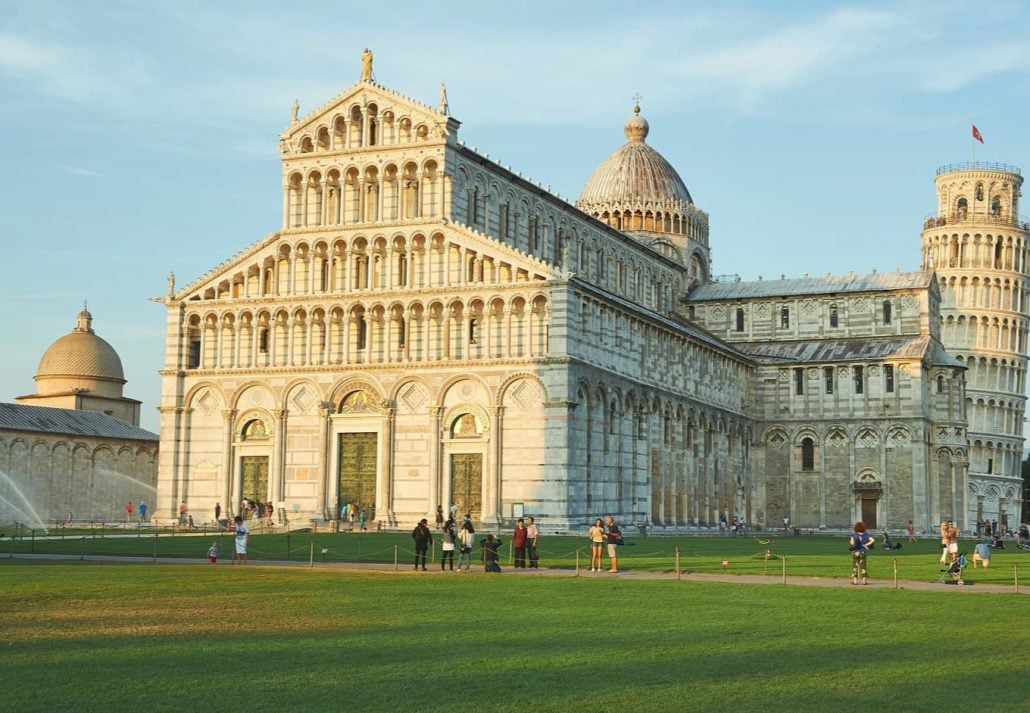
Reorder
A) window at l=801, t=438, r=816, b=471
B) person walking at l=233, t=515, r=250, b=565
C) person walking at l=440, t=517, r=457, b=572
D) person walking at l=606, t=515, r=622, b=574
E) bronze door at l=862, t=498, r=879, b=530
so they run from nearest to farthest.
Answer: person walking at l=606, t=515, r=622, b=574
person walking at l=440, t=517, r=457, b=572
person walking at l=233, t=515, r=250, b=565
bronze door at l=862, t=498, r=879, b=530
window at l=801, t=438, r=816, b=471

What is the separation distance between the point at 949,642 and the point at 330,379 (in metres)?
51.0

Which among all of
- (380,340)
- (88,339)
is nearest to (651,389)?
(380,340)

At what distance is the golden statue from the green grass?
2512 centimetres

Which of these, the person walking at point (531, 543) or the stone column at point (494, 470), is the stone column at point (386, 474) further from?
the person walking at point (531, 543)

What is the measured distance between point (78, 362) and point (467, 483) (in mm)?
50949

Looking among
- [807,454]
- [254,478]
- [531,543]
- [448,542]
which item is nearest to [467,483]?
[254,478]

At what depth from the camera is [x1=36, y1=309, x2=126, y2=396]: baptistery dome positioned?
4176 inches

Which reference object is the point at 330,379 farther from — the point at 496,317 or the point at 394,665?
the point at 394,665

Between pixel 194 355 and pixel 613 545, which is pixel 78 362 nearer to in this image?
pixel 194 355

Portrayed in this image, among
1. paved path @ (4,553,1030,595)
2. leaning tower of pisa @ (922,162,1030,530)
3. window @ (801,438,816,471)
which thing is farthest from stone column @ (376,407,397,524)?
leaning tower of pisa @ (922,162,1030,530)

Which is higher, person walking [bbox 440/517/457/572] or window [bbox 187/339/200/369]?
window [bbox 187/339/200/369]

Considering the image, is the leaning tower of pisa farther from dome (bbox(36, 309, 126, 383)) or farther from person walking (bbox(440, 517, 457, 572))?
person walking (bbox(440, 517, 457, 572))

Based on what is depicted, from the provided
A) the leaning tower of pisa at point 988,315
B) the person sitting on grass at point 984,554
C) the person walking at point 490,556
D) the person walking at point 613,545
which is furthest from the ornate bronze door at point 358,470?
the leaning tower of pisa at point 988,315

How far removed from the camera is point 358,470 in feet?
230
